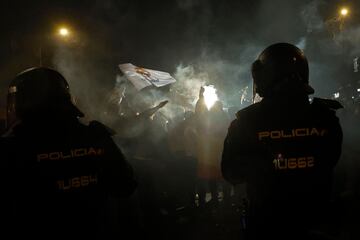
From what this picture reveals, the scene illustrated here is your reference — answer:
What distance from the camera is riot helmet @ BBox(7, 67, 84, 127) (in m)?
2.40

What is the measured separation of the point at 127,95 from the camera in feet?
27.1

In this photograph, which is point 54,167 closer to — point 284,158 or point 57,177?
point 57,177

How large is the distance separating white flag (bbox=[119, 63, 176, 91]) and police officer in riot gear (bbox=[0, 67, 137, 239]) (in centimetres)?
665

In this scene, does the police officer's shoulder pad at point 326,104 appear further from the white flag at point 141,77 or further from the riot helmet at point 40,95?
the white flag at point 141,77

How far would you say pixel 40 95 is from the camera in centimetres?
245

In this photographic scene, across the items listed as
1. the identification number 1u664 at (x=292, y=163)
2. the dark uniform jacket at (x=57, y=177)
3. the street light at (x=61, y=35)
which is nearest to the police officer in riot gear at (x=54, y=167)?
the dark uniform jacket at (x=57, y=177)

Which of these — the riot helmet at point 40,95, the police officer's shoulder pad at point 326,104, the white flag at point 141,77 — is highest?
the white flag at point 141,77

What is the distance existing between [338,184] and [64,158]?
4307mm

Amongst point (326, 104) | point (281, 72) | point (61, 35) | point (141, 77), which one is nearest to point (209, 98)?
point (141, 77)

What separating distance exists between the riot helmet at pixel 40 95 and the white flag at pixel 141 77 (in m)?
6.55

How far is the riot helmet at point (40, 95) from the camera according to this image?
2.40 metres

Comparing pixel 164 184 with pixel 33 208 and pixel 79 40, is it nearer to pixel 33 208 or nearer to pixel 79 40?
pixel 33 208

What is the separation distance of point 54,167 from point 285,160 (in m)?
1.80

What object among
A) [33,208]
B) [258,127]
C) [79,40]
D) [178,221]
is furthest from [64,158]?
[79,40]
